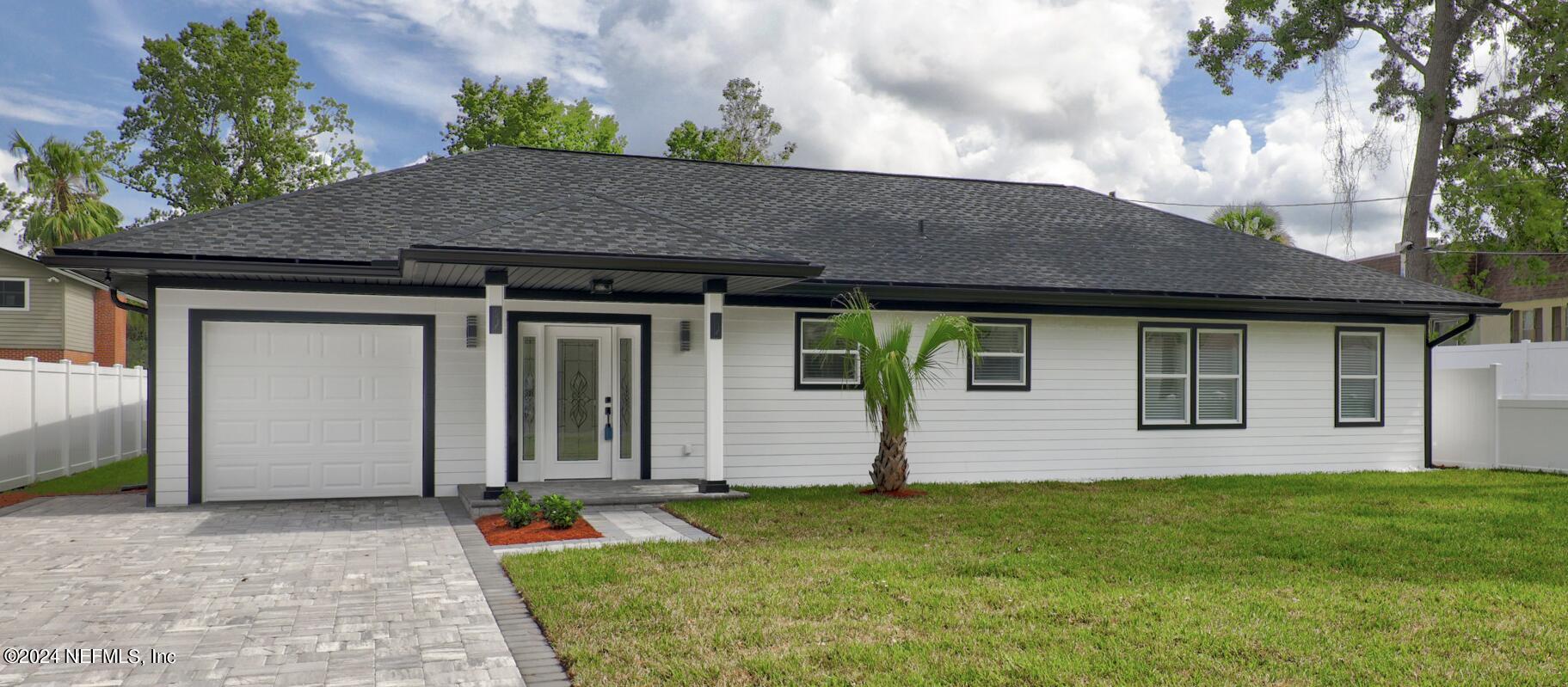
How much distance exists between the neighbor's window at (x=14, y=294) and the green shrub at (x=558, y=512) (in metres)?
22.2

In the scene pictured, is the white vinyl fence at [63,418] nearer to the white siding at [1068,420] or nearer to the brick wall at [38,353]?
the brick wall at [38,353]

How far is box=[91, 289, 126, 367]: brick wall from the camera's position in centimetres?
2683

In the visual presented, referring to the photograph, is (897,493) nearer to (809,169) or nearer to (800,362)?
(800,362)

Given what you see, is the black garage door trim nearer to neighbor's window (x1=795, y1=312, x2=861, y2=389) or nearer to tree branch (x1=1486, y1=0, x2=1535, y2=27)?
neighbor's window (x1=795, y1=312, x2=861, y2=389)

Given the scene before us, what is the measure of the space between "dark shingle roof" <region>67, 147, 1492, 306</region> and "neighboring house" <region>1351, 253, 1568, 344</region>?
18.1m

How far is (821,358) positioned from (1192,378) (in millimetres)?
5230

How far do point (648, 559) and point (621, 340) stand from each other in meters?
5.05

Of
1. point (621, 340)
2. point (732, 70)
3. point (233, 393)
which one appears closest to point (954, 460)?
point (621, 340)

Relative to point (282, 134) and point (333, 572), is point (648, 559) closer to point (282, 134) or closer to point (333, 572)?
point (333, 572)

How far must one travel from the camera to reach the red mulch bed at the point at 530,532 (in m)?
8.03

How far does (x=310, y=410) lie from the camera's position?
1091 cm

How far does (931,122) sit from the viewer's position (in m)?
23.8

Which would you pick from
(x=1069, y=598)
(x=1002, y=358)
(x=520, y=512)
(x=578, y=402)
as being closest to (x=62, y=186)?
(x=578, y=402)

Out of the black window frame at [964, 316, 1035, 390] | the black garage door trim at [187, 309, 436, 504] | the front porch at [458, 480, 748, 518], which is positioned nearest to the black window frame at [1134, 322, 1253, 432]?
the black window frame at [964, 316, 1035, 390]
